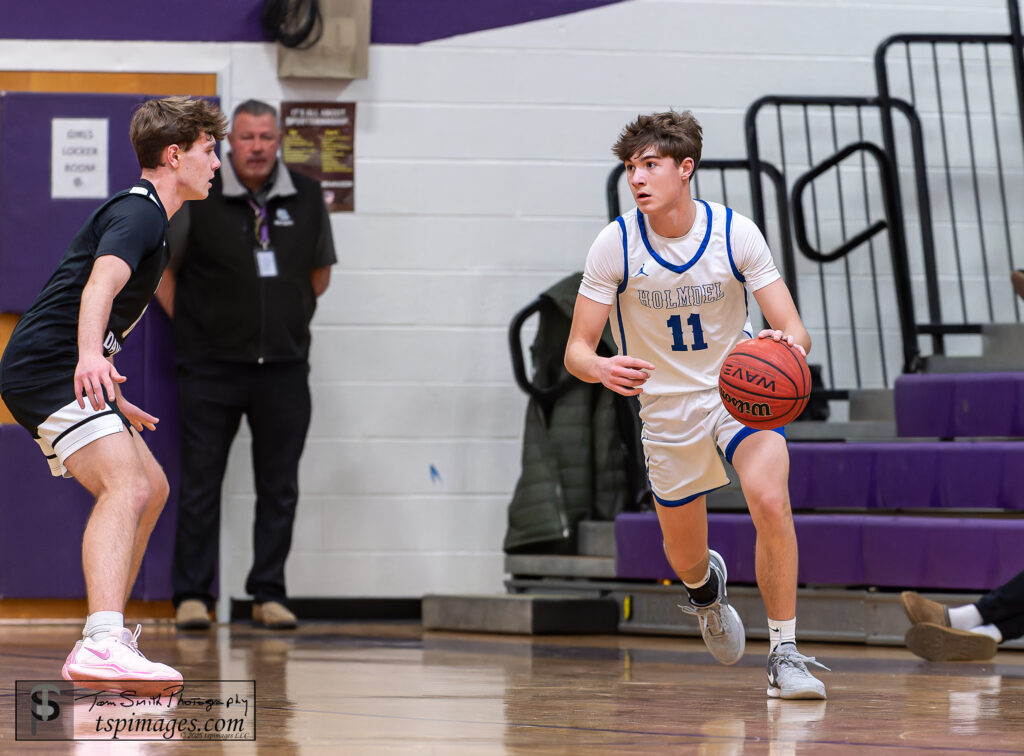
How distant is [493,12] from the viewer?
6449mm

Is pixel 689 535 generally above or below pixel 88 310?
below

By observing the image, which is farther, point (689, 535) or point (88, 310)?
point (689, 535)

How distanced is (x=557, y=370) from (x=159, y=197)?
2763mm

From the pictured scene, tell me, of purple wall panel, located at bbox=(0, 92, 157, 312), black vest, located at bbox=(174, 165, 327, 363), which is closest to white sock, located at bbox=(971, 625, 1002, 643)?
black vest, located at bbox=(174, 165, 327, 363)

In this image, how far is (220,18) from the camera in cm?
625

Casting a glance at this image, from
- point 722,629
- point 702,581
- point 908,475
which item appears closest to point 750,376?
point 702,581

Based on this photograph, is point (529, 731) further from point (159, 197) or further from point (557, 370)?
point (557, 370)

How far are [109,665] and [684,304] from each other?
1.69 meters

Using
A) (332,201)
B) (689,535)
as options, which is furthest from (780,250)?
(689,535)

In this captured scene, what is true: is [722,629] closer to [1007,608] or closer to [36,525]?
[1007,608]

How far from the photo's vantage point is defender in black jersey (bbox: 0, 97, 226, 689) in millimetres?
3135

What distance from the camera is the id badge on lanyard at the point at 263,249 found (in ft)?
19.1

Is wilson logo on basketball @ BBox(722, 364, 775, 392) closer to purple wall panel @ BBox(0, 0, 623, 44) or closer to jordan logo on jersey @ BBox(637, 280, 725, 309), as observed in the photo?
jordan logo on jersey @ BBox(637, 280, 725, 309)

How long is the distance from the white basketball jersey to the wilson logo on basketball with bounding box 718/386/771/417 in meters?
0.26
